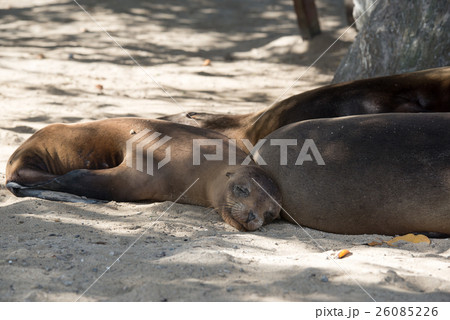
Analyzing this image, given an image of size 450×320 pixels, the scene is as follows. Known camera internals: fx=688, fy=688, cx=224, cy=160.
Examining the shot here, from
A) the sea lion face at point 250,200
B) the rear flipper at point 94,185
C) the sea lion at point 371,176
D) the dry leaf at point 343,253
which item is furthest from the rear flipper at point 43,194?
the dry leaf at point 343,253

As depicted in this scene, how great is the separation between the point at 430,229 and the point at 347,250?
661 mm

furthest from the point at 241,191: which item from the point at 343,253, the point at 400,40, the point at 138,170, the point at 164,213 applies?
the point at 400,40

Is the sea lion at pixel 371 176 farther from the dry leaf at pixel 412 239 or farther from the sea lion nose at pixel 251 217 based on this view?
the sea lion nose at pixel 251 217

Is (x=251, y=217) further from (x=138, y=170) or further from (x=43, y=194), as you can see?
(x=43, y=194)

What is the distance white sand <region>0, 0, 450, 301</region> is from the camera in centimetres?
314

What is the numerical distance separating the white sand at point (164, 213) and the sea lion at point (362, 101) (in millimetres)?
1131

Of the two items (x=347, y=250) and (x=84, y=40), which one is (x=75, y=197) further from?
(x=84, y=40)

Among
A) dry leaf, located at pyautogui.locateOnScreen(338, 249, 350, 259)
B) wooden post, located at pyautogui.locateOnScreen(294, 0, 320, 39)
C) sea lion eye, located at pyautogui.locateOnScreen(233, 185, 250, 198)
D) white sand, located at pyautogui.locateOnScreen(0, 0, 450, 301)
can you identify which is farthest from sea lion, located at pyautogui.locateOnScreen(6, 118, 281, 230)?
wooden post, located at pyautogui.locateOnScreen(294, 0, 320, 39)

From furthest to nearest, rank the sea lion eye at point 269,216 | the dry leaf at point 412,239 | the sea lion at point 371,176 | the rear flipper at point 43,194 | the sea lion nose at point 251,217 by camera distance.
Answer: the rear flipper at point 43,194 → the sea lion eye at point 269,216 → the sea lion nose at point 251,217 → the sea lion at point 371,176 → the dry leaf at point 412,239

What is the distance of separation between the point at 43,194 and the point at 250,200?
1.44 meters

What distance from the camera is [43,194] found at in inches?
186

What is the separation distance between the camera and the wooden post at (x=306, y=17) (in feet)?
31.0

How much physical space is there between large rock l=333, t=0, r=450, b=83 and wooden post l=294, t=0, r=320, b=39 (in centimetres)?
226

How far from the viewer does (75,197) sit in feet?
15.4
